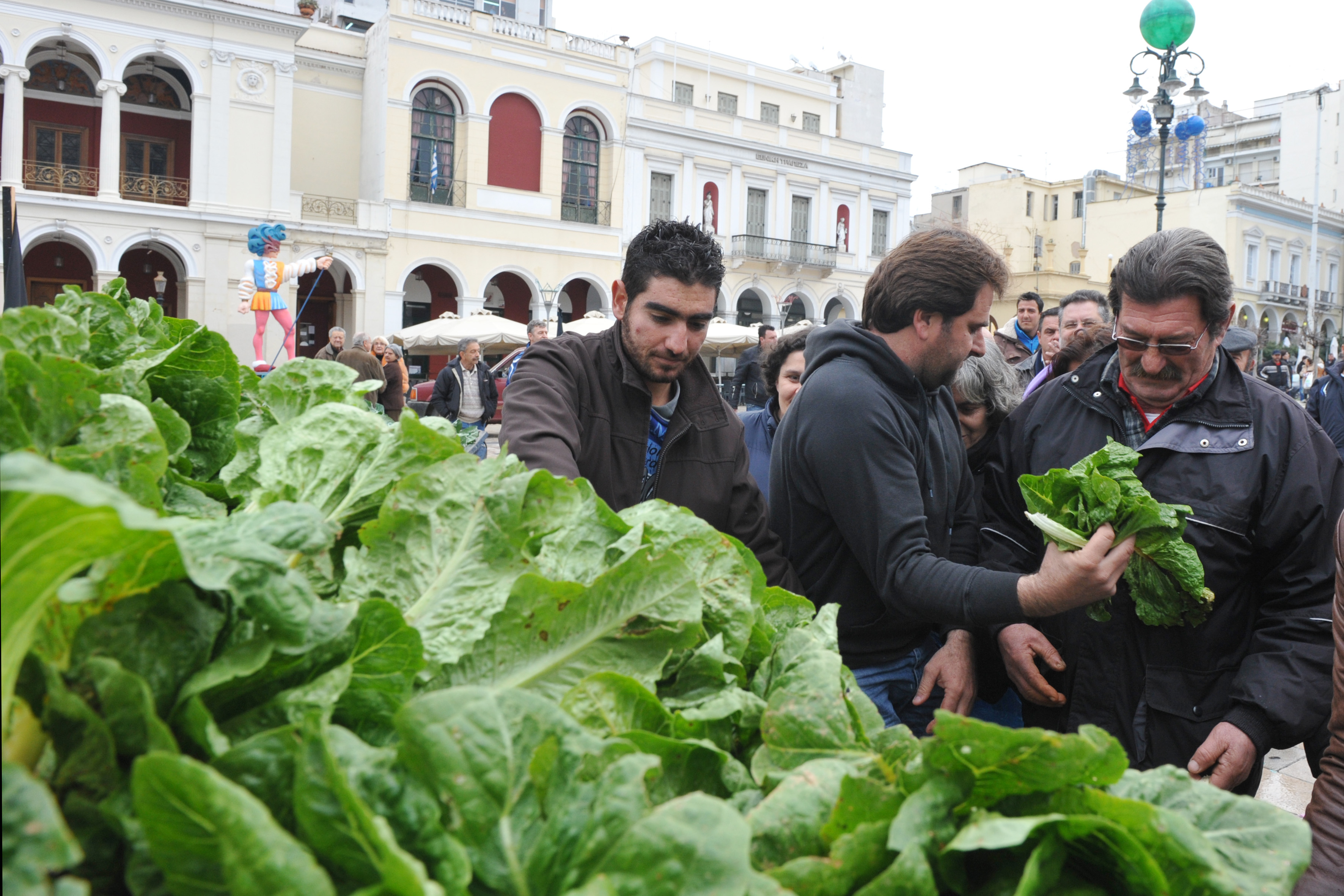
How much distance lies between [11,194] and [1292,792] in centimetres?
595

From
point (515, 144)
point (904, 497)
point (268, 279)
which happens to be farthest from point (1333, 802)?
point (515, 144)

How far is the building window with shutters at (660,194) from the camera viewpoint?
29.7 meters

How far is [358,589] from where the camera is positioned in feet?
3.26

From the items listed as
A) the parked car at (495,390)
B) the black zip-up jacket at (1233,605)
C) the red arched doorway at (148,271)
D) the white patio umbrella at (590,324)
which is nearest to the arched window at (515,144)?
the parked car at (495,390)

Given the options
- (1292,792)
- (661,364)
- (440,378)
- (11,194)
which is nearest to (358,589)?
(661,364)

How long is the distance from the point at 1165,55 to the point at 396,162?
19.1 metres

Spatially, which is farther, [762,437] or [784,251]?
[784,251]

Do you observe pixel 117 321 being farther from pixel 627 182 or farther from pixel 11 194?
pixel 627 182

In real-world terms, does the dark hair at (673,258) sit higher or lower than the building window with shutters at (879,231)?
lower

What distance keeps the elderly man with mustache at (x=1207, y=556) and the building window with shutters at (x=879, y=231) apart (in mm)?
33822

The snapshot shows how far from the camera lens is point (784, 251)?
32.6 metres

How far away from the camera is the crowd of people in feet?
7.35

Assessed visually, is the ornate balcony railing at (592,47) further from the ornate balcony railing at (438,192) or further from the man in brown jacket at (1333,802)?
the man in brown jacket at (1333,802)

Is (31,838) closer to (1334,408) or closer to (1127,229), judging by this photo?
(1334,408)
